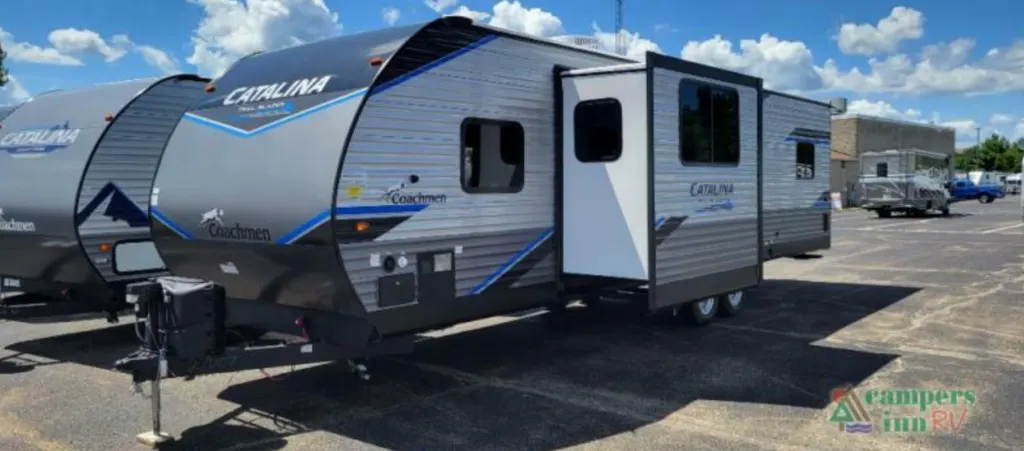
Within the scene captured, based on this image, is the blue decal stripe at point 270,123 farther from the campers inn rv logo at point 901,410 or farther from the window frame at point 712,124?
the campers inn rv logo at point 901,410

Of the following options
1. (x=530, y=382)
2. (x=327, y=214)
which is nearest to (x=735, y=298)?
(x=530, y=382)

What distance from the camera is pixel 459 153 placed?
653 cm

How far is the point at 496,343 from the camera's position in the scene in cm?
880

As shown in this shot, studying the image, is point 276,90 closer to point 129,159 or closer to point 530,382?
point 129,159

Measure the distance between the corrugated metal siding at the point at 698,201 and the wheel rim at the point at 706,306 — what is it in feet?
2.64

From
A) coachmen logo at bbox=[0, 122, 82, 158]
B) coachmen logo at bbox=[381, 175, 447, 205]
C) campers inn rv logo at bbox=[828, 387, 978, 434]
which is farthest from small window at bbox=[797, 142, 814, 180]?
coachmen logo at bbox=[0, 122, 82, 158]

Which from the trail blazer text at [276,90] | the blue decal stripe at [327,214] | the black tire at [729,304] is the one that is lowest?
the black tire at [729,304]

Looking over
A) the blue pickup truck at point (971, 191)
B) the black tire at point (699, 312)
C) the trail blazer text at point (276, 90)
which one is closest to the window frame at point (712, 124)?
the black tire at point (699, 312)

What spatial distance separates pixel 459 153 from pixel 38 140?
16.6 feet

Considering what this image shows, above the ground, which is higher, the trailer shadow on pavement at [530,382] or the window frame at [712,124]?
the window frame at [712,124]

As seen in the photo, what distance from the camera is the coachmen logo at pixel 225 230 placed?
19.9 ft

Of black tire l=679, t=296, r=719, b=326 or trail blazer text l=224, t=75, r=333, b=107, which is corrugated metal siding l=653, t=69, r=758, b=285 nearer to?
black tire l=679, t=296, r=719, b=326

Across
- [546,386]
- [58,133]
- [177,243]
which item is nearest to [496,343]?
[546,386]

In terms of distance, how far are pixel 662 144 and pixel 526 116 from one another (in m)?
1.25
